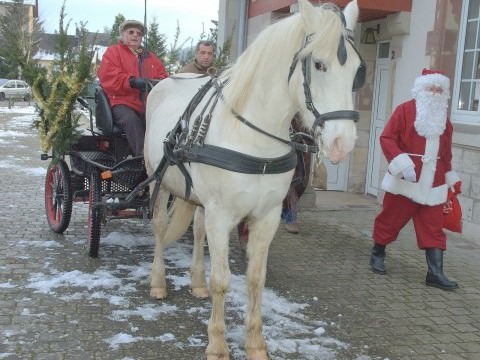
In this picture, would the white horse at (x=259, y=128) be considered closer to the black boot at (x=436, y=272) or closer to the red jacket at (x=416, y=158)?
the red jacket at (x=416, y=158)

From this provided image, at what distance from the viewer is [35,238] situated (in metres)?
5.97

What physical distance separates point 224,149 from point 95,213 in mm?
2284

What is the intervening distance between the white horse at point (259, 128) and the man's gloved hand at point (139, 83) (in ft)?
4.57

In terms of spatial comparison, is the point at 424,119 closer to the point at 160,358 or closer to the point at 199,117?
the point at 199,117

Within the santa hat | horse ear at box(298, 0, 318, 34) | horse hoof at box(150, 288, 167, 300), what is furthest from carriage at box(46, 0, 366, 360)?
the santa hat

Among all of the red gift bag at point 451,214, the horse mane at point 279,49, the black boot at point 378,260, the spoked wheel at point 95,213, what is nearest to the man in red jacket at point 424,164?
the red gift bag at point 451,214

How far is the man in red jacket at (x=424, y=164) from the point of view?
4.82 meters

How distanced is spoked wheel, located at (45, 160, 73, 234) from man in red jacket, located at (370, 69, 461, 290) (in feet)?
10.5

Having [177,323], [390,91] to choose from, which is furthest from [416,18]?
[177,323]

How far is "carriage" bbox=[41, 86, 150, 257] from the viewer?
16.6 feet

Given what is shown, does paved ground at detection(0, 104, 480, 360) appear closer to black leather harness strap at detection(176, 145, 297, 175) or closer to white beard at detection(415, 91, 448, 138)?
black leather harness strap at detection(176, 145, 297, 175)

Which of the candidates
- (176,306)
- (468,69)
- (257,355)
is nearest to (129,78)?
(176,306)

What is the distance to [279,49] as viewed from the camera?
118 inches

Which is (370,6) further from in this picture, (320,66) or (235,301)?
(320,66)
